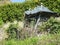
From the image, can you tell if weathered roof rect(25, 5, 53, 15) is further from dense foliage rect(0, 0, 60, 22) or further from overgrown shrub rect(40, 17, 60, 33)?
overgrown shrub rect(40, 17, 60, 33)

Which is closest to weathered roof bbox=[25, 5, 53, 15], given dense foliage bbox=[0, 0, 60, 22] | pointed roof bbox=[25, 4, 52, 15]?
pointed roof bbox=[25, 4, 52, 15]

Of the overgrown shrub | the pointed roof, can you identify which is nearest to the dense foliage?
the pointed roof

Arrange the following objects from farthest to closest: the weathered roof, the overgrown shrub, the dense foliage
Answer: the dense foliage, the weathered roof, the overgrown shrub

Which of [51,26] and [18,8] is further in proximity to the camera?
[18,8]

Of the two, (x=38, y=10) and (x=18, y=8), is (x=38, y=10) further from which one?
(x=18, y=8)

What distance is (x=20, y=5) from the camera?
19.0 metres

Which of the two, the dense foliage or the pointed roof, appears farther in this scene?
the dense foliage

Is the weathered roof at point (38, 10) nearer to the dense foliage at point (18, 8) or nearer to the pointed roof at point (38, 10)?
the pointed roof at point (38, 10)

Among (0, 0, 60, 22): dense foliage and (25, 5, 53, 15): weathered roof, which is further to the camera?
(0, 0, 60, 22): dense foliage

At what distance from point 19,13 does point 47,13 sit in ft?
7.55

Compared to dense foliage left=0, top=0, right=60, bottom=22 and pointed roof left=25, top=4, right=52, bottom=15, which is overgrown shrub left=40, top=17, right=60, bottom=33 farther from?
dense foliage left=0, top=0, right=60, bottom=22

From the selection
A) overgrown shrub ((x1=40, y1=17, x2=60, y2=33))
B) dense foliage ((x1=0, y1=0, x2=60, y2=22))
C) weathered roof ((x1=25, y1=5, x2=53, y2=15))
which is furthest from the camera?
dense foliage ((x1=0, y1=0, x2=60, y2=22))

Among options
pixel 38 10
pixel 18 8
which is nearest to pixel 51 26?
pixel 38 10

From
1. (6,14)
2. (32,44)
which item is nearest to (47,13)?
(6,14)
